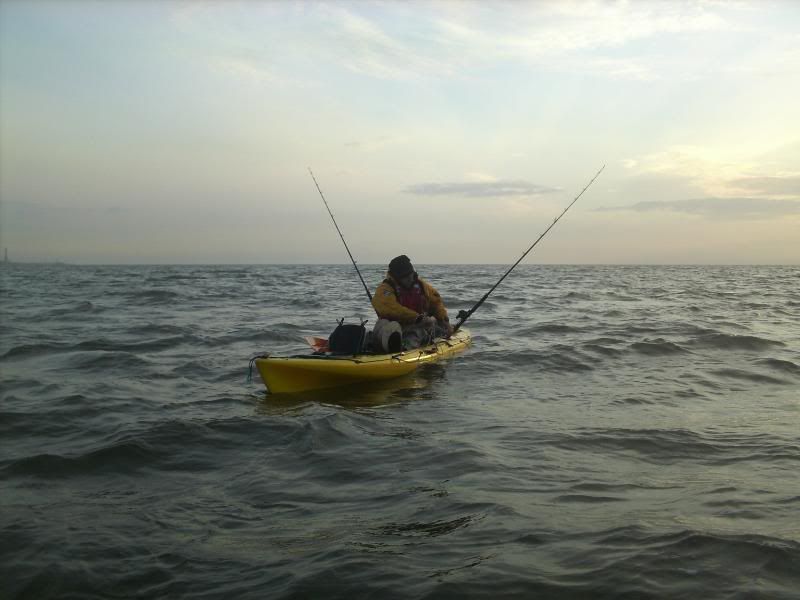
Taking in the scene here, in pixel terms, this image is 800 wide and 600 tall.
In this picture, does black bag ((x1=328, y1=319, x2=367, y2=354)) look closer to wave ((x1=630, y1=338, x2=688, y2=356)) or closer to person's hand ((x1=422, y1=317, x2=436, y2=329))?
person's hand ((x1=422, y1=317, x2=436, y2=329))

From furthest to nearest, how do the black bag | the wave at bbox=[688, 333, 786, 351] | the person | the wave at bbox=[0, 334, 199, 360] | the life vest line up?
the wave at bbox=[688, 333, 786, 351] → the wave at bbox=[0, 334, 199, 360] → the life vest → the person → the black bag

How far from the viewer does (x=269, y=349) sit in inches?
472

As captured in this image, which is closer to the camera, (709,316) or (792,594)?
(792,594)

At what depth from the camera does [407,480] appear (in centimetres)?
473

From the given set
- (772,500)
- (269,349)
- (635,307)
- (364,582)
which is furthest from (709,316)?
(364,582)

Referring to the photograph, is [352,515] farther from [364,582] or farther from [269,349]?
[269,349]

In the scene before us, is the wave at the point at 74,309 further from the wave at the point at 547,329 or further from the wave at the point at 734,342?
the wave at the point at 734,342

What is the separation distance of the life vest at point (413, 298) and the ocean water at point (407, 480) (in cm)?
116

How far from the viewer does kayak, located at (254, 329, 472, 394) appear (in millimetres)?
7785

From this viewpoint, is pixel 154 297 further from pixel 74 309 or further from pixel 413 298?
pixel 413 298

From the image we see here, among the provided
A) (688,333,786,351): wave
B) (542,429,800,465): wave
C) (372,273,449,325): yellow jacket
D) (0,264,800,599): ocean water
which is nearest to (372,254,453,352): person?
(372,273,449,325): yellow jacket

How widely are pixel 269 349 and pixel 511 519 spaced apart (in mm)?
8817

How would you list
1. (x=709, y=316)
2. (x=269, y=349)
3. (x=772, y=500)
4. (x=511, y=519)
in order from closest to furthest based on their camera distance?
(x=511, y=519) → (x=772, y=500) → (x=269, y=349) → (x=709, y=316)

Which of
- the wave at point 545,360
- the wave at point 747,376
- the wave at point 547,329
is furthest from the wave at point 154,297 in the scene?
the wave at point 747,376
